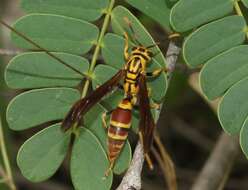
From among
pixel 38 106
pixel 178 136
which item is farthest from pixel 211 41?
pixel 178 136

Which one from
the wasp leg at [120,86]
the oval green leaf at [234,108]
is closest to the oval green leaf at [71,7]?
the wasp leg at [120,86]

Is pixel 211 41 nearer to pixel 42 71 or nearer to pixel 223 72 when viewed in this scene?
pixel 223 72

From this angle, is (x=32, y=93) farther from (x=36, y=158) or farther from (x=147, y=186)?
(x=147, y=186)

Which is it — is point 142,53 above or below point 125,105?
above

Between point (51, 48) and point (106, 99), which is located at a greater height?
point (51, 48)

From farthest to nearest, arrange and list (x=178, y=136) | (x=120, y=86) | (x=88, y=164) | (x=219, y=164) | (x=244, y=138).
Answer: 1. (x=178, y=136)
2. (x=219, y=164)
3. (x=120, y=86)
4. (x=88, y=164)
5. (x=244, y=138)

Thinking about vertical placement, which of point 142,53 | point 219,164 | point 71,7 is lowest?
point 219,164

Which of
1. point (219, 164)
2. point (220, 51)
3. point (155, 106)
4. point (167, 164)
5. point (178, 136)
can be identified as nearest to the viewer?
point (220, 51)

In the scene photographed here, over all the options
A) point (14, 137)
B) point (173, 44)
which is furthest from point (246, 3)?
point (14, 137)
